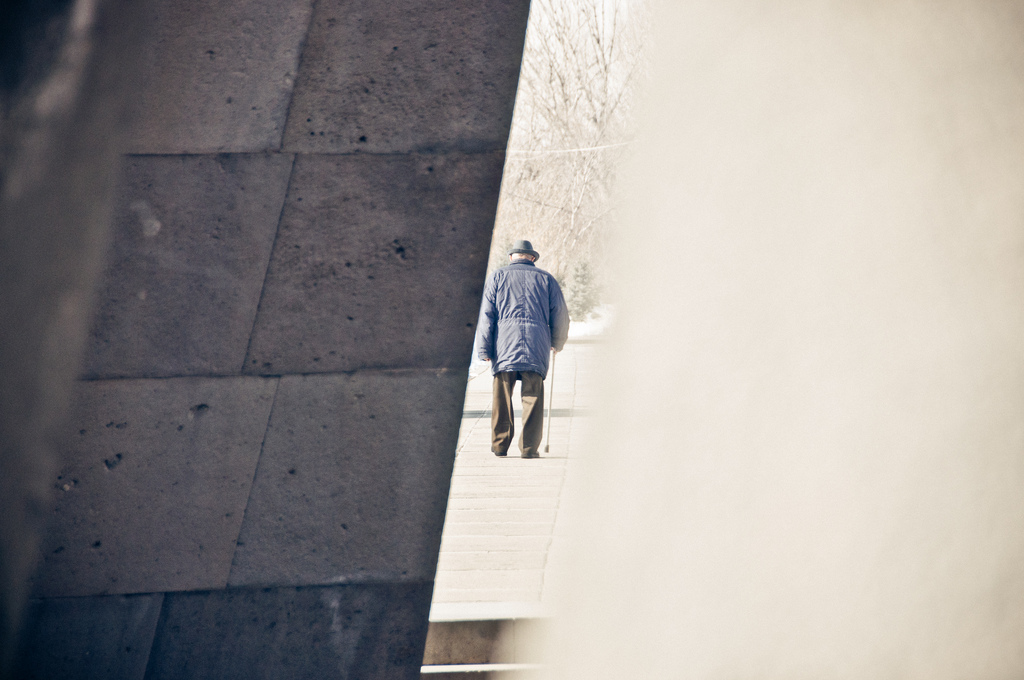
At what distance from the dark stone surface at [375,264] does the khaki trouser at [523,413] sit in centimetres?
441

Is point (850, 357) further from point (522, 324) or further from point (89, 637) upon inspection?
point (522, 324)

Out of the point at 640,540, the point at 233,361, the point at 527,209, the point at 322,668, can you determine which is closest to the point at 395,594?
the point at 322,668

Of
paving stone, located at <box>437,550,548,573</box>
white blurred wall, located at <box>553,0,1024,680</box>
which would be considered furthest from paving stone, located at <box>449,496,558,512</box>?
white blurred wall, located at <box>553,0,1024,680</box>

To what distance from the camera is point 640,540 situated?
295 centimetres

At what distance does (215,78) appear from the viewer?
2.34 m

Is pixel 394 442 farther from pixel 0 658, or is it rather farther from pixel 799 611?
pixel 799 611

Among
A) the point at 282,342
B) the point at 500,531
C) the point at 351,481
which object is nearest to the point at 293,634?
the point at 351,481

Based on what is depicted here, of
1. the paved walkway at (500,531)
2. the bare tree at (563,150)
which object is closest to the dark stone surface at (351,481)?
the paved walkway at (500,531)

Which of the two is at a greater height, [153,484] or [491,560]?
[153,484]

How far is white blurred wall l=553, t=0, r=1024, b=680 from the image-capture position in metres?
2.52

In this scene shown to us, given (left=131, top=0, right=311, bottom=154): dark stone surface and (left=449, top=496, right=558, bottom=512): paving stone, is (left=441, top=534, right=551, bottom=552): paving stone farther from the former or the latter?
(left=131, top=0, right=311, bottom=154): dark stone surface

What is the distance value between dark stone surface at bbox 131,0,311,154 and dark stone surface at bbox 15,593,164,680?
5.07ft

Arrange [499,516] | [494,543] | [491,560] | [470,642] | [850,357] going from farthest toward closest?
[499,516] < [494,543] < [491,560] < [470,642] < [850,357]

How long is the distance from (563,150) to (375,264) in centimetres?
1889
